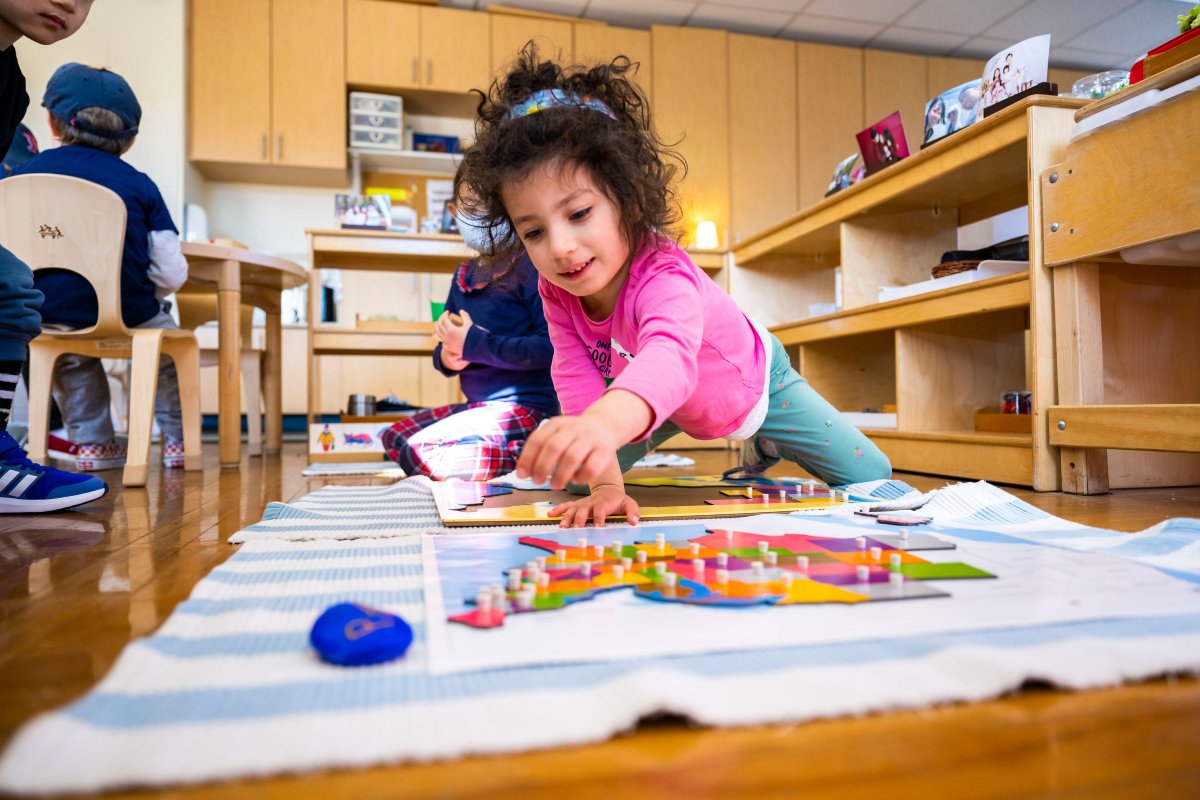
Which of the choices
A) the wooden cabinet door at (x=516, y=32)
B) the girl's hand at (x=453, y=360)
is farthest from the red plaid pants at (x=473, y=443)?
the wooden cabinet door at (x=516, y=32)

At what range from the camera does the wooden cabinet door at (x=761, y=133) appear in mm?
4715

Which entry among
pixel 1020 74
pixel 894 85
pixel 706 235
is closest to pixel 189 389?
pixel 1020 74

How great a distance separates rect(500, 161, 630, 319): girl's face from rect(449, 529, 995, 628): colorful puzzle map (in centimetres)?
37

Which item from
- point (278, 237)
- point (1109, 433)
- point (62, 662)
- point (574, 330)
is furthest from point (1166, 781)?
point (278, 237)

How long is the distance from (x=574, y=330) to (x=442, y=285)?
11.4 feet

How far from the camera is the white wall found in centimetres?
390

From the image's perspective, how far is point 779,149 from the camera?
15.7 ft

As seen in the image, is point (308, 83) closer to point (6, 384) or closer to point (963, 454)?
point (6, 384)

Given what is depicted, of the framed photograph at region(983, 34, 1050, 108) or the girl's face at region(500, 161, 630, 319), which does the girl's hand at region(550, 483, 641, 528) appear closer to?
the girl's face at region(500, 161, 630, 319)

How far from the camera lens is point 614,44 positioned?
455 cm

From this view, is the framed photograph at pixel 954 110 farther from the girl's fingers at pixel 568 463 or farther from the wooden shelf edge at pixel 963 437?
the girl's fingers at pixel 568 463

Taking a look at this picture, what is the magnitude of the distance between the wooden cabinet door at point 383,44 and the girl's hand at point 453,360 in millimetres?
2975

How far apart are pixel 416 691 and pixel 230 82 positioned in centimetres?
452

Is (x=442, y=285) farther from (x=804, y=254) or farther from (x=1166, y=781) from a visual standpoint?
(x=1166, y=781)
